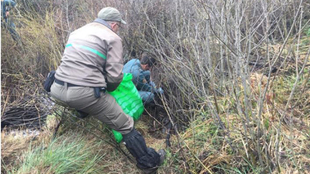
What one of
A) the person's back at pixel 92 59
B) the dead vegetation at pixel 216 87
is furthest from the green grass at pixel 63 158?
the person's back at pixel 92 59

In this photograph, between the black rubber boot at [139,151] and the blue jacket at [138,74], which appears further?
the blue jacket at [138,74]

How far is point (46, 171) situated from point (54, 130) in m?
1.04

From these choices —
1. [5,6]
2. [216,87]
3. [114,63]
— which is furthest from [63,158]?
[5,6]

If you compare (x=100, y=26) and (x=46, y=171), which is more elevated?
(x=100, y=26)

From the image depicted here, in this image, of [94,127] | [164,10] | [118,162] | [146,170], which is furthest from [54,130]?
[164,10]

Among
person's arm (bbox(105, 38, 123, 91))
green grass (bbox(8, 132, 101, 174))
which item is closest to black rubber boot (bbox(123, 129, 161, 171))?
green grass (bbox(8, 132, 101, 174))

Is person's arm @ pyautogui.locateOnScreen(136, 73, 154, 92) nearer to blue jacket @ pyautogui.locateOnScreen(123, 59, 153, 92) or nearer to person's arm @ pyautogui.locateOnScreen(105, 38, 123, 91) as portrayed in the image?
blue jacket @ pyautogui.locateOnScreen(123, 59, 153, 92)

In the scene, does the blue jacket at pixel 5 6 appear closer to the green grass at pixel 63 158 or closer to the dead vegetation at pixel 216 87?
the dead vegetation at pixel 216 87

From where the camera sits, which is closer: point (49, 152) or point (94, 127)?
point (49, 152)

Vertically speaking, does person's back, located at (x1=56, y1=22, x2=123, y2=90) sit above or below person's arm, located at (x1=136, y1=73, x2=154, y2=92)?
above

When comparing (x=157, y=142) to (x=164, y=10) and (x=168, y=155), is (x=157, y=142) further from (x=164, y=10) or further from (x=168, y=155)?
(x=164, y=10)

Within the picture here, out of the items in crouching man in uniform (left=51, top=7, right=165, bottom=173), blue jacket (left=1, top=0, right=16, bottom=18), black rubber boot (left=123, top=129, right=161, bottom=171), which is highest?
blue jacket (left=1, top=0, right=16, bottom=18)

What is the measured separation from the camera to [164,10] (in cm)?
500

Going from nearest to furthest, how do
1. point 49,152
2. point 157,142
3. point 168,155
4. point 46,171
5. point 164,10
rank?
point 46,171
point 49,152
point 168,155
point 157,142
point 164,10
